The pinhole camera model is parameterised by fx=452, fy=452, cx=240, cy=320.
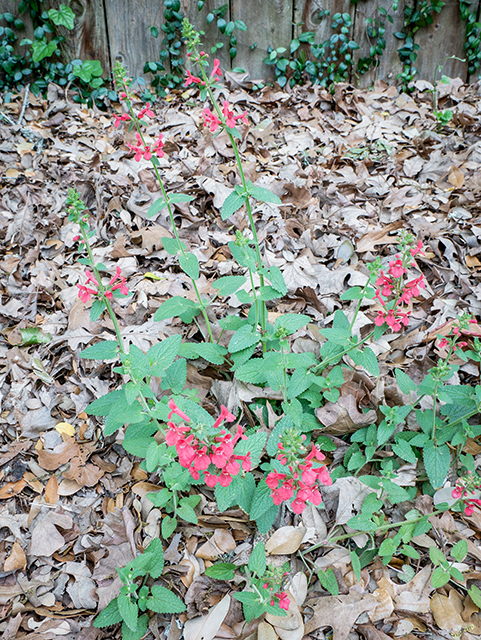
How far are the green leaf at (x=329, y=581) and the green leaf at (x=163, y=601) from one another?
0.54 meters

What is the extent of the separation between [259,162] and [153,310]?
181 cm

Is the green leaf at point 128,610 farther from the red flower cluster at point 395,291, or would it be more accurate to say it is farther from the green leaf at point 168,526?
the red flower cluster at point 395,291

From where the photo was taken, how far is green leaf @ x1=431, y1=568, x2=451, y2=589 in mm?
1721

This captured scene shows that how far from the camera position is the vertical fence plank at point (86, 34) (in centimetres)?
422

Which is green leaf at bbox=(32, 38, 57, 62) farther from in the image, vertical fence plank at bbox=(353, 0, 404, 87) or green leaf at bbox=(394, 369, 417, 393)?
green leaf at bbox=(394, 369, 417, 393)

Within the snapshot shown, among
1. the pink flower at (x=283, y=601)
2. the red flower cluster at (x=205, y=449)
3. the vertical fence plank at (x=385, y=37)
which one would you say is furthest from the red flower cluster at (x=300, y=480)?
the vertical fence plank at (x=385, y=37)

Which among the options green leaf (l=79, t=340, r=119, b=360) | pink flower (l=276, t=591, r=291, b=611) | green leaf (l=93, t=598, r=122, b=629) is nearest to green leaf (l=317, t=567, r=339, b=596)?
pink flower (l=276, t=591, r=291, b=611)

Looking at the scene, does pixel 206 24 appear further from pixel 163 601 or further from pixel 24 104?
pixel 163 601

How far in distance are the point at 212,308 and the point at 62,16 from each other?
11.4 feet

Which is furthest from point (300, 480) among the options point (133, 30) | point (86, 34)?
point (86, 34)

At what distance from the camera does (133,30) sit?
437 cm

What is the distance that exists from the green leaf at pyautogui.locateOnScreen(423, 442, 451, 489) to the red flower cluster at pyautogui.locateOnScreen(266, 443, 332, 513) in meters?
0.67

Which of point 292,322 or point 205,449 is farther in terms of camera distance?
point 292,322

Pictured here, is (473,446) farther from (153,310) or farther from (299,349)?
(153,310)
